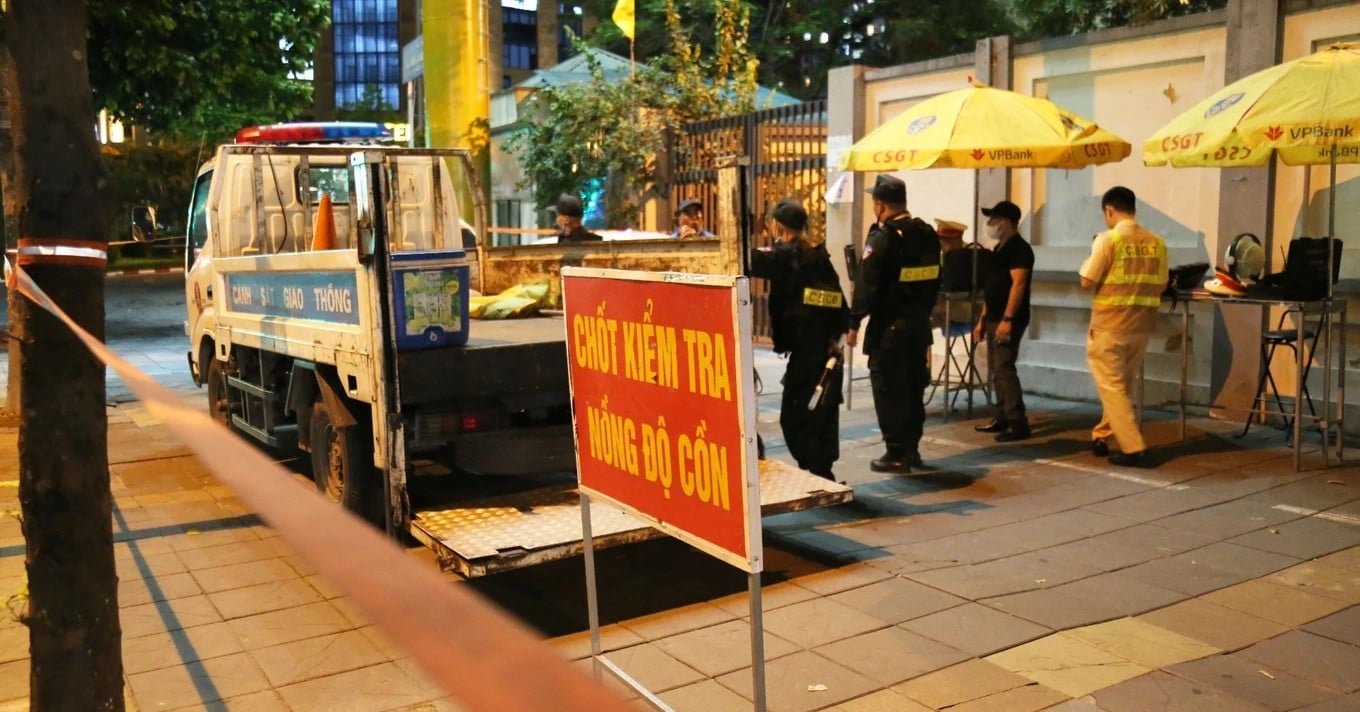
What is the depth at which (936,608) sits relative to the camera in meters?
5.20

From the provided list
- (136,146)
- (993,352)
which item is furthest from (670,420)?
(136,146)

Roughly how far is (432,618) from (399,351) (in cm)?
414

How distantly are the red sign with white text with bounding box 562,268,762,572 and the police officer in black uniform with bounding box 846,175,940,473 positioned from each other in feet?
A: 11.1

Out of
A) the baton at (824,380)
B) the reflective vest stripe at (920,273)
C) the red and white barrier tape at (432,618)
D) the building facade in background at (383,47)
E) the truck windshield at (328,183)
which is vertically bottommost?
the baton at (824,380)

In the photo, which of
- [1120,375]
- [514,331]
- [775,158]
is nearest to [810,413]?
[514,331]

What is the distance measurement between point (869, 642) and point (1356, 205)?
19.3 ft

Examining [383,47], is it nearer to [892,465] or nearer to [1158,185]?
[1158,185]

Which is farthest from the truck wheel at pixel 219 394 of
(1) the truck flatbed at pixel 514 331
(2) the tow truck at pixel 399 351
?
(1) the truck flatbed at pixel 514 331

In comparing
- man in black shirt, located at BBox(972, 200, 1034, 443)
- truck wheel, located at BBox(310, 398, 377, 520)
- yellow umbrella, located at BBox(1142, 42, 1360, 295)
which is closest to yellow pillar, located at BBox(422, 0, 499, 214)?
truck wheel, located at BBox(310, 398, 377, 520)

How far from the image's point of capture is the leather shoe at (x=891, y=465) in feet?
25.5

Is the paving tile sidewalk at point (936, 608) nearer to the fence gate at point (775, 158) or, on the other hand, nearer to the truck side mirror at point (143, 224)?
the truck side mirror at point (143, 224)

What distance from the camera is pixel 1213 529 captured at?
6340mm

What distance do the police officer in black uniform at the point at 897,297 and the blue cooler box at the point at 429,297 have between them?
104 inches

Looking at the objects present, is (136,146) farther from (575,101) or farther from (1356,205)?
(1356,205)
